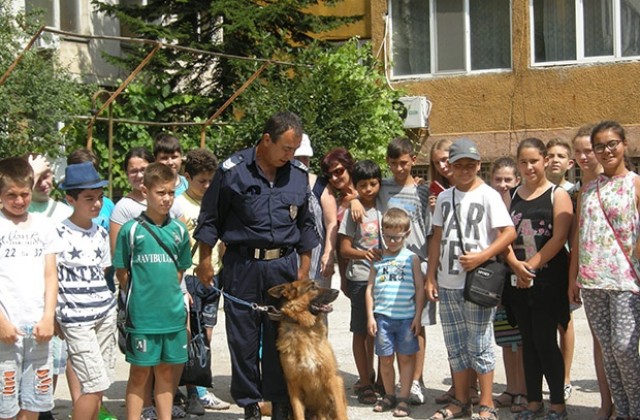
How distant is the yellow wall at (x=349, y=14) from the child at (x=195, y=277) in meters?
11.1

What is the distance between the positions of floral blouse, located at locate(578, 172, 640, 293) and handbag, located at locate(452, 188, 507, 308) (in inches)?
22.7

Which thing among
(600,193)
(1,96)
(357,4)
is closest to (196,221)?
(600,193)

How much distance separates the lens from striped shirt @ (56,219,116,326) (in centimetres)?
625

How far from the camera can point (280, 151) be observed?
692cm

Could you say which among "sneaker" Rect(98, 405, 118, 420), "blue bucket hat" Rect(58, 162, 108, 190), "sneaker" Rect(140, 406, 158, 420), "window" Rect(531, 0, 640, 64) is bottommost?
"sneaker" Rect(140, 406, 158, 420)

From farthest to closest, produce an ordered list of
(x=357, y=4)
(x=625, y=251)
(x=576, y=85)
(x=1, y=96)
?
(x=357, y=4) < (x=576, y=85) < (x=1, y=96) < (x=625, y=251)

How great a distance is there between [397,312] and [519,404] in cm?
116

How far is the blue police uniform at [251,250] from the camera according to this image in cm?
696

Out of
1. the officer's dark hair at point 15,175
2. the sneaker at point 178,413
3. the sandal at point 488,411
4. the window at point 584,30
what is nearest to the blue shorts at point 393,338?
the sandal at point 488,411

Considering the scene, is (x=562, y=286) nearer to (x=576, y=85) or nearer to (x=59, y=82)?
(x=59, y=82)

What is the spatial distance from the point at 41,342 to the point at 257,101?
27.5ft

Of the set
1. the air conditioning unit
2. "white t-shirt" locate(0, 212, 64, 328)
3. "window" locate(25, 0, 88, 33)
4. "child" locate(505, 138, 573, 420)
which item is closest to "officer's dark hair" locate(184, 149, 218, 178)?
"white t-shirt" locate(0, 212, 64, 328)

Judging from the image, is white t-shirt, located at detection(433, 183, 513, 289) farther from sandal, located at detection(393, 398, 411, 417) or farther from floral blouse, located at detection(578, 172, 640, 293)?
sandal, located at detection(393, 398, 411, 417)

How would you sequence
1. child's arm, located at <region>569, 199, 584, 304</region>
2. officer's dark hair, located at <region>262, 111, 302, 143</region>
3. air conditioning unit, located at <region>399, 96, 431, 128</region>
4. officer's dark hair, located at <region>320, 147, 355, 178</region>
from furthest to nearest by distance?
air conditioning unit, located at <region>399, 96, 431, 128</region>, officer's dark hair, located at <region>320, 147, 355, 178</region>, officer's dark hair, located at <region>262, 111, 302, 143</region>, child's arm, located at <region>569, 199, 584, 304</region>
